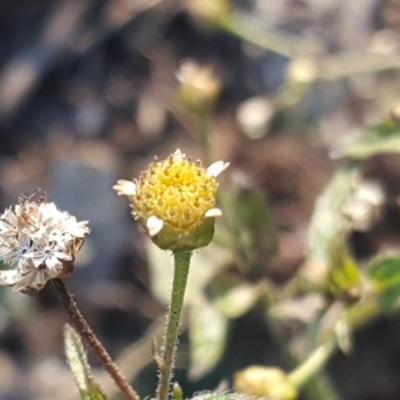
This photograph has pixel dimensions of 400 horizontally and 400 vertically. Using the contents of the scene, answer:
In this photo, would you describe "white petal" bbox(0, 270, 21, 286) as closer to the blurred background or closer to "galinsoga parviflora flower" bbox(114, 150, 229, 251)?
"galinsoga parviflora flower" bbox(114, 150, 229, 251)

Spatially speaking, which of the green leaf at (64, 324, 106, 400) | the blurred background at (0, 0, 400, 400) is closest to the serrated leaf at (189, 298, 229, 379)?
the blurred background at (0, 0, 400, 400)

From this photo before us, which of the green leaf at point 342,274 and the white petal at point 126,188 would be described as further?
the green leaf at point 342,274

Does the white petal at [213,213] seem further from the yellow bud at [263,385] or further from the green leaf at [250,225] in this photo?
A: the green leaf at [250,225]

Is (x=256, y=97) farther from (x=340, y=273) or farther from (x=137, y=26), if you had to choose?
(x=340, y=273)

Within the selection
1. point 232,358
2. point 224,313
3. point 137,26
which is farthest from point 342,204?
point 137,26

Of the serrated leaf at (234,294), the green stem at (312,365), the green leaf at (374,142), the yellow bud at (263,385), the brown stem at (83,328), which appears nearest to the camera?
the brown stem at (83,328)

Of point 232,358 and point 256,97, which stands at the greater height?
point 256,97

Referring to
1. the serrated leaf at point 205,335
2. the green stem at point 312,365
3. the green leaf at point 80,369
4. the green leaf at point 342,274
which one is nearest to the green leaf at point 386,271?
the green leaf at point 342,274
